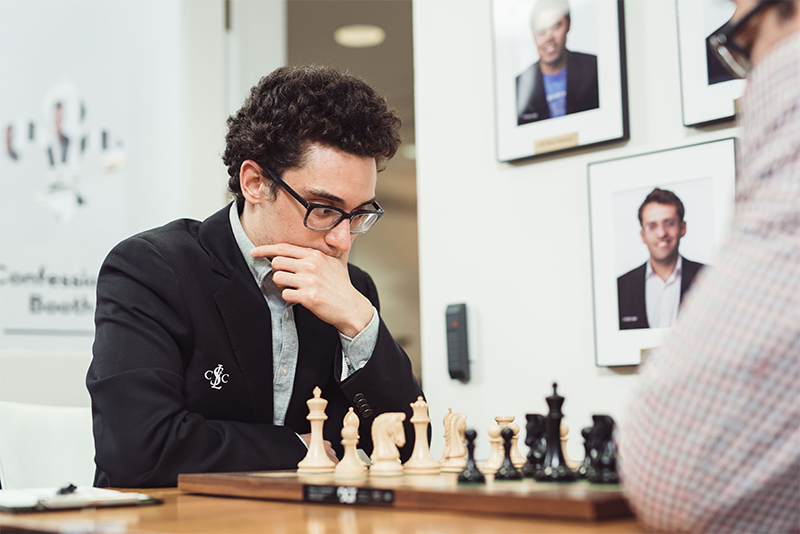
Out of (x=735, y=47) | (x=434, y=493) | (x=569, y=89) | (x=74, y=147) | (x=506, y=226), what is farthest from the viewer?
(x=74, y=147)

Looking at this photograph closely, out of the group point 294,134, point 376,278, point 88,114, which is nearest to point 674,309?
point 294,134

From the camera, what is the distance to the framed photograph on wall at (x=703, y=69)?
2.00 m

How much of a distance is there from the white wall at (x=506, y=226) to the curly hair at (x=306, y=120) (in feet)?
1.76

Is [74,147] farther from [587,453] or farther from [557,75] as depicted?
[587,453]

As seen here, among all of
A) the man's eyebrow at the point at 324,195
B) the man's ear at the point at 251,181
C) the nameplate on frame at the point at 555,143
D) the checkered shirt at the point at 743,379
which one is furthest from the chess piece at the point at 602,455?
the nameplate on frame at the point at 555,143

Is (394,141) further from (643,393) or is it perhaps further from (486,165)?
(643,393)

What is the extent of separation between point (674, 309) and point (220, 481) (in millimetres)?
1362

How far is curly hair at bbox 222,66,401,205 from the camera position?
1.85 meters

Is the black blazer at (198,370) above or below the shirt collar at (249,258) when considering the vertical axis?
below

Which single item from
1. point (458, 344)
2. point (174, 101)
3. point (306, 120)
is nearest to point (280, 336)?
point (306, 120)

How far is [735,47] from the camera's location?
0.80 meters

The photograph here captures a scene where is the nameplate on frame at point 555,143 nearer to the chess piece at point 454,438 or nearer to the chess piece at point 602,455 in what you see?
the chess piece at point 454,438

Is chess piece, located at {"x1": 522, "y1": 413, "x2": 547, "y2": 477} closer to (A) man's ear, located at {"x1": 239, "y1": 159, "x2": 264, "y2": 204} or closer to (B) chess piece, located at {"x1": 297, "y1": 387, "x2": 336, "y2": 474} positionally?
(B) chess piece, located at {"x1": 297, "y1": 387, "x2": 336, "y2": 474}

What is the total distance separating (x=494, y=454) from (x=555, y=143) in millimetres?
1235
